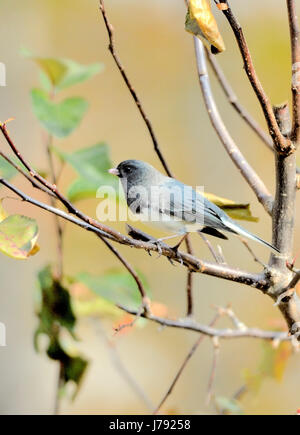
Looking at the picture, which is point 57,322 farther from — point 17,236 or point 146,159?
point 146,159

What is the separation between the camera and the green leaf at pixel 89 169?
3.18 feet

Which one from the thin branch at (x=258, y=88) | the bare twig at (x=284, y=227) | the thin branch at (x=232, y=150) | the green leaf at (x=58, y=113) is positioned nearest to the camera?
the thin branch at (x=258, y=88)

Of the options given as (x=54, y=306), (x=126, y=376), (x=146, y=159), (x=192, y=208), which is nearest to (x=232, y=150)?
(x=192, y=208)

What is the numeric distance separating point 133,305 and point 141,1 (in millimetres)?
2368

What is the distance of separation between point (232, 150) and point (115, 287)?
355 millimetres

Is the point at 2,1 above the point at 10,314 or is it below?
above

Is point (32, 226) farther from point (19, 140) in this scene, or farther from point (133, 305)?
point (19, 140)

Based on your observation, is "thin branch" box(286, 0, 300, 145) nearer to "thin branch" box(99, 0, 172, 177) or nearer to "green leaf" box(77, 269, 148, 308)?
"thin branch" box(99, 0, 172, 177)

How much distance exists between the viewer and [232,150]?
0.84 meters

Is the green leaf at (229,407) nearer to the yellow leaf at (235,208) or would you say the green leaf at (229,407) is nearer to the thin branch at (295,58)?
the yellow leaf at (235,208)

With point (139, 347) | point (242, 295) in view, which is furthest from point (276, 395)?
point (139, 347)

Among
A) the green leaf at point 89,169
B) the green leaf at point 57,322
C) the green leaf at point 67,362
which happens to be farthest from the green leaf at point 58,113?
the green leaf at point 67,362

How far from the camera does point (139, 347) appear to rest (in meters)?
2.66

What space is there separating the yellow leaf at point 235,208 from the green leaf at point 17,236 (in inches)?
11.6
